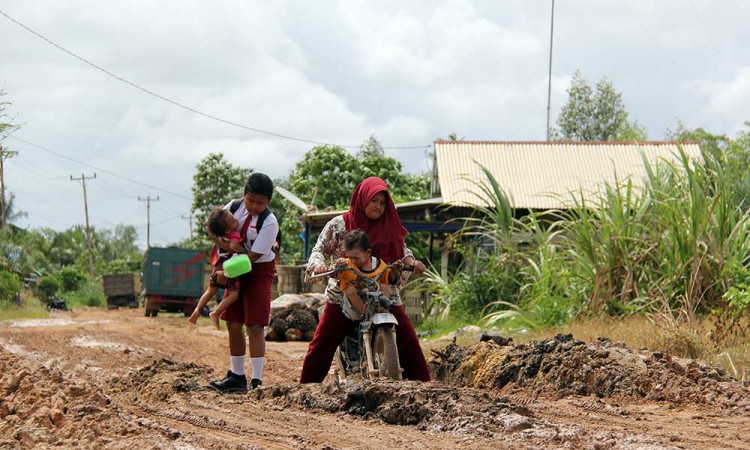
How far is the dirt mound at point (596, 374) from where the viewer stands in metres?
7.66

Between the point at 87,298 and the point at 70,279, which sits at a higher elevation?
the point at 70,279

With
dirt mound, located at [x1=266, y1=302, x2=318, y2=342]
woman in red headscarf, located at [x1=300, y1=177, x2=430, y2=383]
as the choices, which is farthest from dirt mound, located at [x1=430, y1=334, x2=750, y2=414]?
dirt mound, located at [x1=266, y1=302, x2=318, y2=342]

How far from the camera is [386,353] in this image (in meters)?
7.09

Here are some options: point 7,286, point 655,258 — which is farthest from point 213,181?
point 655,258

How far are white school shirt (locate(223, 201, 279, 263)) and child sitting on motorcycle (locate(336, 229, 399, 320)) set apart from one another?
0.78 metres

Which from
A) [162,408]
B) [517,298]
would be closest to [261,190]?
[162,408]

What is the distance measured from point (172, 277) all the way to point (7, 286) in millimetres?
6448

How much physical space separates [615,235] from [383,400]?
7.24 metres

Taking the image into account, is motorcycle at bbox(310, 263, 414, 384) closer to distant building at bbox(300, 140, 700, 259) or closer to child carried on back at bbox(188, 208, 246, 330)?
child carried on back at bbox(188, 208, 246, 330)

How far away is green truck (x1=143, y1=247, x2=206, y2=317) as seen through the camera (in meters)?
36.2

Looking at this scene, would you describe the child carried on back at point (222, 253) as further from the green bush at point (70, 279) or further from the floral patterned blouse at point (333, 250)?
the green bush at point (70, 279)

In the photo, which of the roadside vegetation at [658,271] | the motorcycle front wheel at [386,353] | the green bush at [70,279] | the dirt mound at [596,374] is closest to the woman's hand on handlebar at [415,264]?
the motorcycle front wheel at [386,353]

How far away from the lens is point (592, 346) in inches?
351

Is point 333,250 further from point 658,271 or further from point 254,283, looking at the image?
point 658,271
